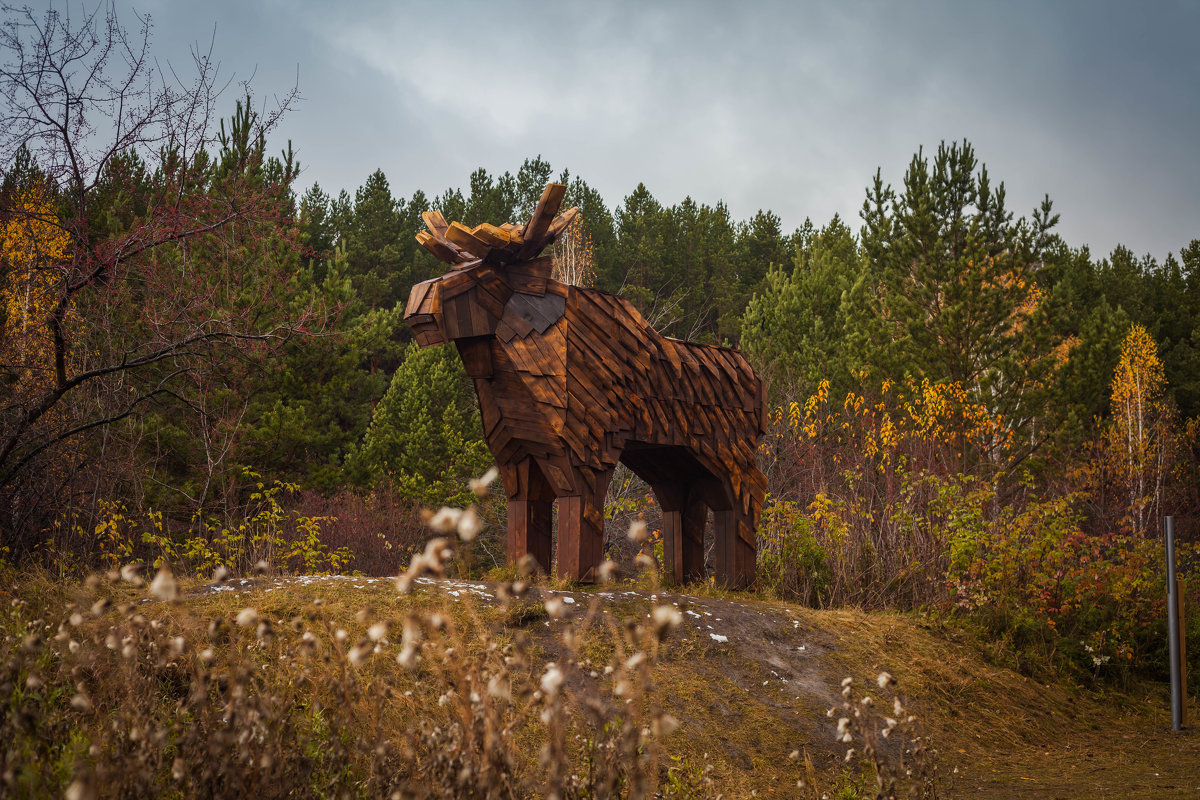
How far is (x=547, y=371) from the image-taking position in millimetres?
6590

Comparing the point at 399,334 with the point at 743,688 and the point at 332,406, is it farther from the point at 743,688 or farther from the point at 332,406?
the point at 743,688

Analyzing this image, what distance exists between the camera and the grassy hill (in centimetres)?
266

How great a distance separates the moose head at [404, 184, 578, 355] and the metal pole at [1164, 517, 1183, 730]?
4779 mm

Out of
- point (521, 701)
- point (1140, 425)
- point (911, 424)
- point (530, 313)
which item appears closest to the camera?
point (521, 701)

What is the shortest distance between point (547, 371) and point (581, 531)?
3.75ft

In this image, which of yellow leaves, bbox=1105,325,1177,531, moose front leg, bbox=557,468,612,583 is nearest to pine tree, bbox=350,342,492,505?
moose front leg, bbox=557,468,612,583

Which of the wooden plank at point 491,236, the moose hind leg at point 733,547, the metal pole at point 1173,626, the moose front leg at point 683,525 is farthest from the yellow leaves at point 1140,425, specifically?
the wooden plank at point 491,236

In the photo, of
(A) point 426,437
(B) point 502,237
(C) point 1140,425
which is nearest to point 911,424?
(C) point 1140,425

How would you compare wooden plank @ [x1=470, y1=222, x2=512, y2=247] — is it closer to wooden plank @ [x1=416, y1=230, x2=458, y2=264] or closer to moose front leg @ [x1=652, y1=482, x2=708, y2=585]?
wooden plank @ [x1=416, y1=230, x2=458, y2=264]

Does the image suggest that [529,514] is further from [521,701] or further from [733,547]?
[521,701]

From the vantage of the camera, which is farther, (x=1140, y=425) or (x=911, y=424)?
(x=1140, y=425)

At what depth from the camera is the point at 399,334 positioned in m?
24.0

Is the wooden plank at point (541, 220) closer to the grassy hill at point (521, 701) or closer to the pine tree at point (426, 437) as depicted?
the grassy hill at point (521, 701)

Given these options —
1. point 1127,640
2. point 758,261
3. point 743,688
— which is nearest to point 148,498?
point 743,688
